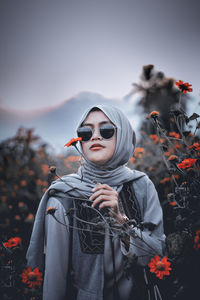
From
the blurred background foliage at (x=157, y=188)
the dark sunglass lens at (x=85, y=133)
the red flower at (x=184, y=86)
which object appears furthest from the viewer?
the dark sunglass lens at (x=85, y=133)

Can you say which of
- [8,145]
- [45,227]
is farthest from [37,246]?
[8,145]

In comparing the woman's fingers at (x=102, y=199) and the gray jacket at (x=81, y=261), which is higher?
the woman's fingers at (x=102, y=199)

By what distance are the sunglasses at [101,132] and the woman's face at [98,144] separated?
19 mm

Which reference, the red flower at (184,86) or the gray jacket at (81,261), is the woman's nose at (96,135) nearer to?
the gray jacket at (81,261)

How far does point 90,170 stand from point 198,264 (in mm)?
737

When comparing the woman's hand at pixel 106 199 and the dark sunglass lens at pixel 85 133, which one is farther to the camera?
the dark sunglass lens at pixel 85 133

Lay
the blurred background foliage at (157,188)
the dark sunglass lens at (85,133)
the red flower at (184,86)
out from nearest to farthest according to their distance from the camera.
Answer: the blurred background foliage at (157,188) < the red flower at (184,86) < the dark sunglass lens at (85,133)

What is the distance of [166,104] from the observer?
6961mm

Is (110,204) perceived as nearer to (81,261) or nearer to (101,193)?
(101,193)

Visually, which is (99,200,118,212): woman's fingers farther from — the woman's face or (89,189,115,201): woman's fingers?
the woman's face

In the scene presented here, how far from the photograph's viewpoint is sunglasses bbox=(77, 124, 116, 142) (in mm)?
1261

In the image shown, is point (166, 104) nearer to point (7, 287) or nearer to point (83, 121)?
point (83, 121)

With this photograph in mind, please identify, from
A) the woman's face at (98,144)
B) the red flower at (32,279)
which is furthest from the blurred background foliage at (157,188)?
the woman's face at (98,144)

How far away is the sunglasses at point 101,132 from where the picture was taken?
126 cm
